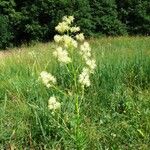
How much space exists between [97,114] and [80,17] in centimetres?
1559

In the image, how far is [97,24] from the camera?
69.2 feet

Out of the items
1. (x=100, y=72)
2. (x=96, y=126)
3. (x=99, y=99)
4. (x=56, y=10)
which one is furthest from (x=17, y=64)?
(x=56, y=10)

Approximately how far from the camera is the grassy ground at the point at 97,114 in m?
4.53

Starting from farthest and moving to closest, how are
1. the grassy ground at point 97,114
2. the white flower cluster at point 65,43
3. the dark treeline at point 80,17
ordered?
the dark treeline at point 80,17 → the grassy ground at point 97,114 → the white flower cluster at point 65,43

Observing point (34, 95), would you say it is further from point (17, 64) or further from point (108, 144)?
point (17, 64)

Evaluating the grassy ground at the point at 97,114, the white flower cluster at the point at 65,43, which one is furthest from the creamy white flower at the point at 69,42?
the grassy ground at the point at 97,114

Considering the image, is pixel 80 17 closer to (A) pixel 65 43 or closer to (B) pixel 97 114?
(B) pixel 97 114

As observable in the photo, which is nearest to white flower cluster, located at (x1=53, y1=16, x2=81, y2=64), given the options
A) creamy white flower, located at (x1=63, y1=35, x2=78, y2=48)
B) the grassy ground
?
creamy white flower, located at (x1=63, y1=35, x2=78, y2=48)

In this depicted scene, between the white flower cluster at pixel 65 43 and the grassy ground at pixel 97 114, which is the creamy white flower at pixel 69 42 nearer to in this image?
the white flower cluster at pixel 65 43

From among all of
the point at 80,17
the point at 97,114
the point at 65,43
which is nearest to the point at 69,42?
the point at 65,43

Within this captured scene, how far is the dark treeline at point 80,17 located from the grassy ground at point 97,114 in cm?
1422

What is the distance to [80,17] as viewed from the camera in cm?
2048

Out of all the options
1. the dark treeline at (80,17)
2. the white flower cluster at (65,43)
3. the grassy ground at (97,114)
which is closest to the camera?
the white flower cluster at (65,43)

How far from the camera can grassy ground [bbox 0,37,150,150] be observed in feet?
14.9
